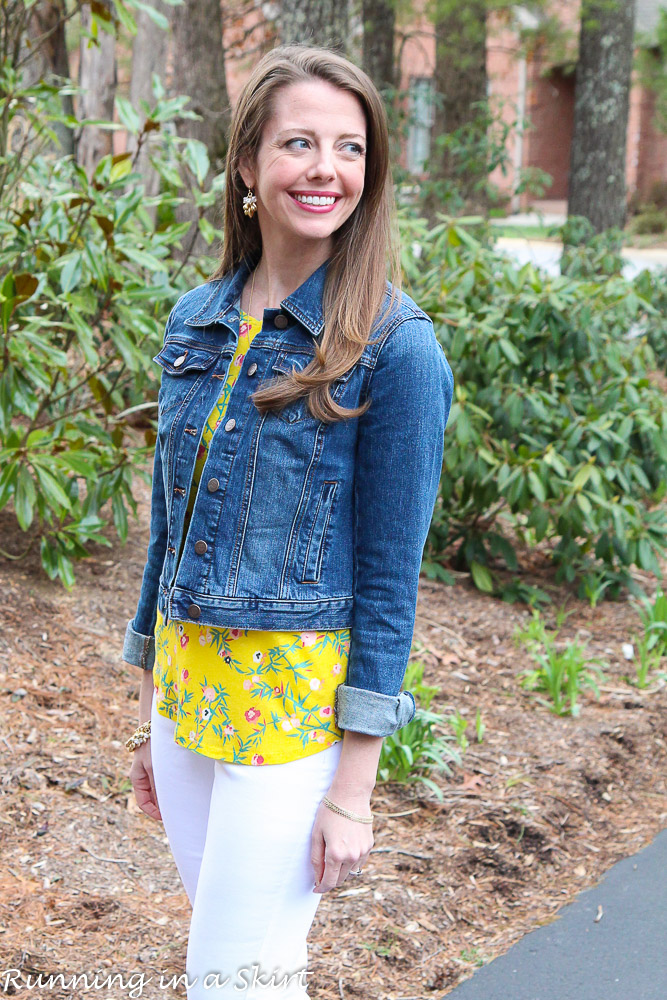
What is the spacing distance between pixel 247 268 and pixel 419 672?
2.27m

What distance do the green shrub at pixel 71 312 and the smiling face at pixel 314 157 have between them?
1.92 m

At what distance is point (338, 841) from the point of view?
1.59 meters

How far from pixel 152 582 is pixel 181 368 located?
44cm

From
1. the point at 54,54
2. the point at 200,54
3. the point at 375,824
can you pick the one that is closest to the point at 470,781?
the point at 375,824

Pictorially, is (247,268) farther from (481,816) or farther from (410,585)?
(481,816)

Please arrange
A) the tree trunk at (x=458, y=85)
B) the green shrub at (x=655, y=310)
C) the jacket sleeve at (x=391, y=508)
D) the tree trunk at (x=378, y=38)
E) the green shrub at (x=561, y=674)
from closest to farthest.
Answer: the jacket sleeve at (x=391, y=508) → the green shrub at (x=561, y=674) → the green shrub at (x=655, y=310) → the tree trunk at (x=378, y=38) → the tree trunk at (x=458, y=85)

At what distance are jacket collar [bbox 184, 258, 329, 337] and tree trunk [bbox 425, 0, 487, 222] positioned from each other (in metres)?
7.16

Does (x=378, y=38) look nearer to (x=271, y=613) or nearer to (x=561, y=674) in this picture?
(x=561, y=674)

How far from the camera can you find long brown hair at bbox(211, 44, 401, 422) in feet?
5.23

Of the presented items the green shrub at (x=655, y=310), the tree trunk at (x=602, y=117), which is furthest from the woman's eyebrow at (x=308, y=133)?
the tree trunk at (x=602, y=117)

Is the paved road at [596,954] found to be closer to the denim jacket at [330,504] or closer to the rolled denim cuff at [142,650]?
the rolled denim cuff at [142,650]

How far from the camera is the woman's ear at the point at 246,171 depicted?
178 cm

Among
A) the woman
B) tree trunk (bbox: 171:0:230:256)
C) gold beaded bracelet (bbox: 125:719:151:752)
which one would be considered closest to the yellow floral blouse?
the woman

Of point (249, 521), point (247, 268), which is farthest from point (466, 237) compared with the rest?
point (249, 521)
